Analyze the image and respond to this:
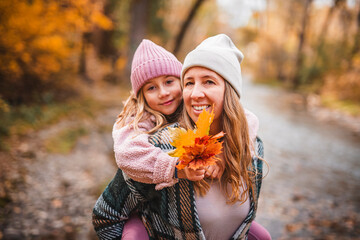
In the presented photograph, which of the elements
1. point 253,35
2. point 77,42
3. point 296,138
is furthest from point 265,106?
point 253,35

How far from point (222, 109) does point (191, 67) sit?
13.7 inches

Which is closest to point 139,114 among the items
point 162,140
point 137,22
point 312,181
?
point 162,140

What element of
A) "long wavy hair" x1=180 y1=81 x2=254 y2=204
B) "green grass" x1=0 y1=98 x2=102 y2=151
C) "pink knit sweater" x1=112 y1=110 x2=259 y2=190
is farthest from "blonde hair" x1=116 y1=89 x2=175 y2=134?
"green grass" x1=0 y1=98 x2=102 y2=151

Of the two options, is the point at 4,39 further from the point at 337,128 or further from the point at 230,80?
the point at 337,128

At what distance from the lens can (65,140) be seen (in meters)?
6.50

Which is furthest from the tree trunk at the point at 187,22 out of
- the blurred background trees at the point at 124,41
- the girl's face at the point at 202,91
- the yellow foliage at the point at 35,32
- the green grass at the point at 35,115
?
the girl's face at the point at 202,91

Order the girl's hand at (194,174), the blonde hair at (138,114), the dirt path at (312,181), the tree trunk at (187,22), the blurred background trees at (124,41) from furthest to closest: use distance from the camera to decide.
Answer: the tree trunk at (187,22) < the blurred background trees at (124,41) < the dirt path at (312,181) < the blonde hair at (138,114) < the girl's hand at (194,174)

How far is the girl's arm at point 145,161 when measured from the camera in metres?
1.43

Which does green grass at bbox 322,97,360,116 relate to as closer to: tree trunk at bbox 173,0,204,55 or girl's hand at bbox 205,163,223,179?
tree trunk at bbox 173,0,204,55

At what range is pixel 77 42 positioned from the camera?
34.5 ft

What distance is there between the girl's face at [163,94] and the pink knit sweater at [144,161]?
326mm

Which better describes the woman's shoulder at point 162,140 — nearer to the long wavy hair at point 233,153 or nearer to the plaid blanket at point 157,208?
the plaid blanket at point 157,208

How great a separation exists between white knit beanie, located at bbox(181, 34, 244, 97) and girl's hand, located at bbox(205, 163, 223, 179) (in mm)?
543

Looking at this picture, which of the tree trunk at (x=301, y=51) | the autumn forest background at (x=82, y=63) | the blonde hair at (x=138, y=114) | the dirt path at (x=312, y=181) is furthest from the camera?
the tree trunk at (x=301, y=51)
